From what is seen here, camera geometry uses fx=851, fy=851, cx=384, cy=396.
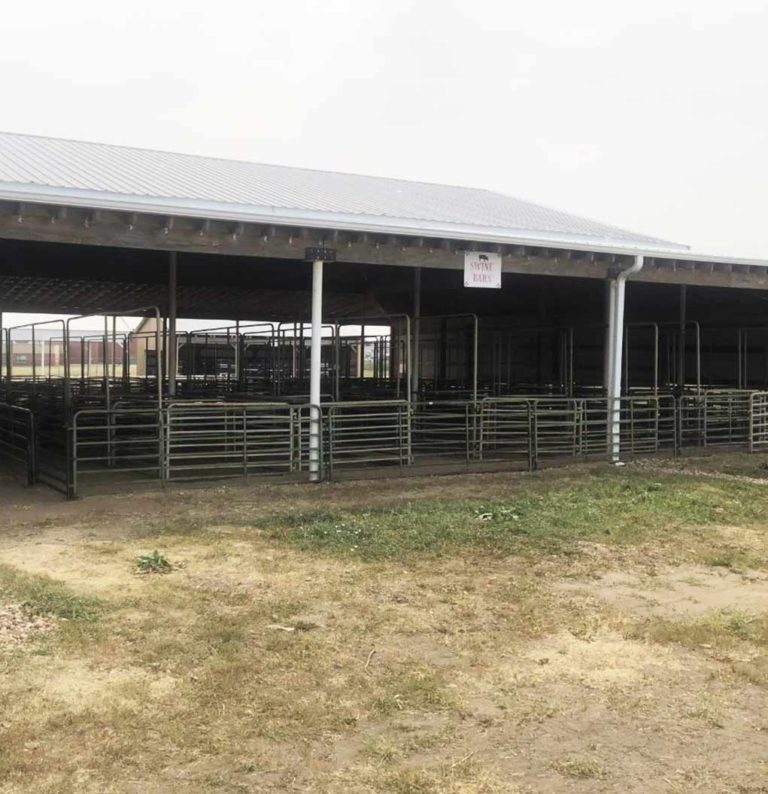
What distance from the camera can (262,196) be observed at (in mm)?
10688

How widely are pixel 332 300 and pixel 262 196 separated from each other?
10.1m

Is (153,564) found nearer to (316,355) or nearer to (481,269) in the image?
(316,355)

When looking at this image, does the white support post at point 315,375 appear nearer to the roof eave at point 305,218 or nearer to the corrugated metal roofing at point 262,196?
the roof eave at point 305,218

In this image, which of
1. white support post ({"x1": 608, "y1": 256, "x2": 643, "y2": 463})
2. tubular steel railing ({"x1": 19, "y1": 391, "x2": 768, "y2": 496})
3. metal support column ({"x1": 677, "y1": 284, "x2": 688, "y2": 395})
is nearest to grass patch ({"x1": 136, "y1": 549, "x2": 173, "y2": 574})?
tubular steel railing ({"x1": 19, "y1": 391, "x2": 768, "y2": 496})

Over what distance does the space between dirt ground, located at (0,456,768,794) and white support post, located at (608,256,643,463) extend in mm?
4881

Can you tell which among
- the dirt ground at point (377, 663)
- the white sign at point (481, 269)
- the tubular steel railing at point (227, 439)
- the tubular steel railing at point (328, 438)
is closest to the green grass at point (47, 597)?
the dirt ground at point (377, 663)

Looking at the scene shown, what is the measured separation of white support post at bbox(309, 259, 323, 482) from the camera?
10.3 metres

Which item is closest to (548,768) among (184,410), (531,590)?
(531,590)

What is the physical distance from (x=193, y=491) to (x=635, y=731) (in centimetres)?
682

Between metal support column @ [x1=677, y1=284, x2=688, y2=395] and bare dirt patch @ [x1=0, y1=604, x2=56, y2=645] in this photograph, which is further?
metal support column @ [x1=677, y1=284, x2=688, y2=395]

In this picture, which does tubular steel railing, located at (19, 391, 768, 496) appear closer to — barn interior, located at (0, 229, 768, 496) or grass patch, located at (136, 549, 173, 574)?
barn interior, located at (0, 229, 768, 496)

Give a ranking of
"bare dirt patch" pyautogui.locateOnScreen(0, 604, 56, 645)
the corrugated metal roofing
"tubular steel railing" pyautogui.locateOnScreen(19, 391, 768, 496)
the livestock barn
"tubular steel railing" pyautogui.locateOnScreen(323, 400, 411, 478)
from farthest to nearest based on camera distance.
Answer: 1. "tubular steel railing" pyautogui.locateOnScreen(323, 400, 411, 478)
2. "tubular steel railing" pyautogui.locateOnScreen(19, 391, 768, 496)
3. the livestock barn
4. the corrugated metal roofing
5. "bare dirt patch" pyautogui.locateOnScreen(0, 604, 56, 645)

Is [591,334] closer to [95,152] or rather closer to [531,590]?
[95,152]

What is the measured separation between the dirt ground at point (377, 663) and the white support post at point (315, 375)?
8.85 feet
